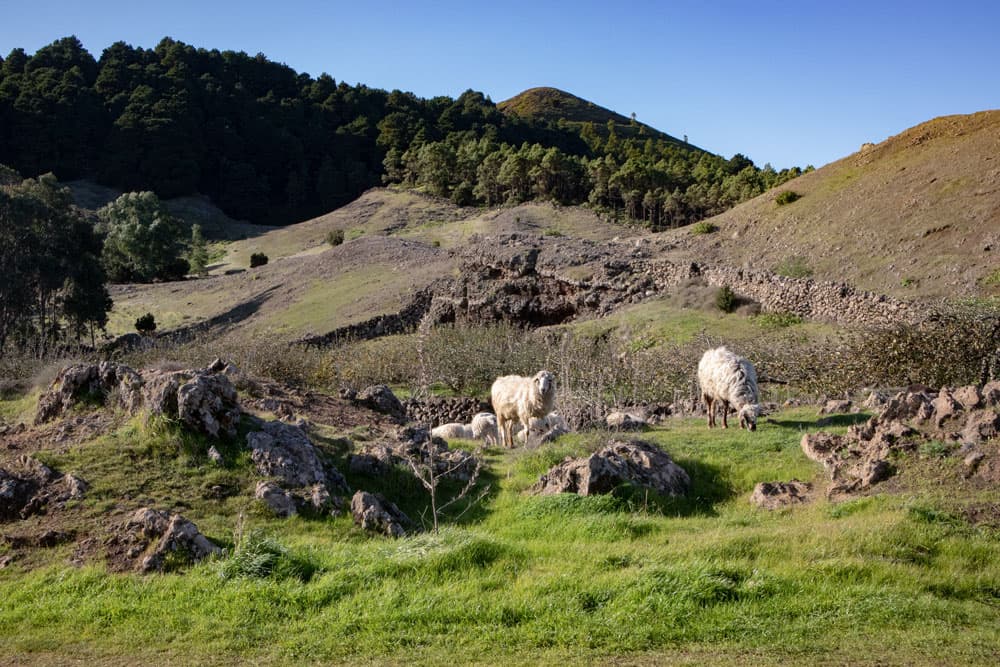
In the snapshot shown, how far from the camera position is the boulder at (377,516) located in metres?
8.84

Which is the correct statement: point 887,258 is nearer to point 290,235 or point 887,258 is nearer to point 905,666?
point 905,666

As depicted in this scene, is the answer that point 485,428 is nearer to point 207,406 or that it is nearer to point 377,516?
point 207,406

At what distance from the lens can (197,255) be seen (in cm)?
6525

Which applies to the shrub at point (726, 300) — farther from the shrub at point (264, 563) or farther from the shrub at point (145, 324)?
the shrub at point (145, 324)

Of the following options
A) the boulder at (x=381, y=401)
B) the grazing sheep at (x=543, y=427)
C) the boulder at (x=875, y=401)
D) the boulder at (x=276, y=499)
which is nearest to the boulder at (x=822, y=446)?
the boulder at (x=875, y=401)

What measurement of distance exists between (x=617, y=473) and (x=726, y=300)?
70.1ft

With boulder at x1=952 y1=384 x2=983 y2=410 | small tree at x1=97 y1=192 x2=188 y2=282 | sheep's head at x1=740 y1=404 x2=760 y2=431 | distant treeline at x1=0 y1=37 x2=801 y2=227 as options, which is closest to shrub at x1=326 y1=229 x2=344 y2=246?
small tree at x1=97 y1=192 x2=188 y2=282

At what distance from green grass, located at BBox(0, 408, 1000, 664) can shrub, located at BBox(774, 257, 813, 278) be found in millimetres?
24133

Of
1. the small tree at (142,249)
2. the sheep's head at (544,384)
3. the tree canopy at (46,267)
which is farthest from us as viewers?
the small tree at (142,249)

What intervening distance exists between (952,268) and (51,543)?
2739cm

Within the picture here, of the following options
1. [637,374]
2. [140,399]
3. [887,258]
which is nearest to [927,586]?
[140,399]

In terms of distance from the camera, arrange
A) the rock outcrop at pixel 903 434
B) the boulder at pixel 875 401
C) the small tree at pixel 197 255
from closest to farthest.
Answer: the rock outcrop at pixel 903 434, the boulder at pixel 875 401, the small tree at pixel 197 255

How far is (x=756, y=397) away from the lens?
45.5ft

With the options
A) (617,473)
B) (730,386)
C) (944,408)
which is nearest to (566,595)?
(617,473)
